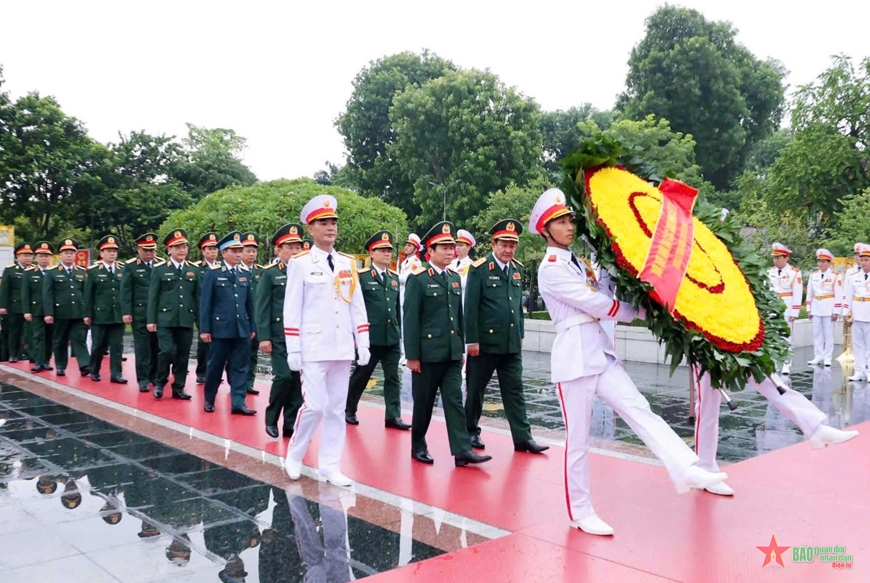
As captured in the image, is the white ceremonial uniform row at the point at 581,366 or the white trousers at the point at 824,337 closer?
the white ceremonial uniform row at the point at 581,366

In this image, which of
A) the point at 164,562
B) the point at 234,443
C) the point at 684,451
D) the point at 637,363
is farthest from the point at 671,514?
the point at 637,363

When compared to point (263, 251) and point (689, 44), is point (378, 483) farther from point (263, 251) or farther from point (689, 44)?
point (689, 44)

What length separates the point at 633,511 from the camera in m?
4.72

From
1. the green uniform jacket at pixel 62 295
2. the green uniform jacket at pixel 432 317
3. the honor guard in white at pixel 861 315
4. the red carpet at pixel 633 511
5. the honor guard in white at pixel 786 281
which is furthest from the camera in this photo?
the honor guard in white at pixel 786 281

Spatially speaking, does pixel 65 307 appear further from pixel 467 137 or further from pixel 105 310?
pixel 467 137

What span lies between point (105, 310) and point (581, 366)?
8008 millimetres

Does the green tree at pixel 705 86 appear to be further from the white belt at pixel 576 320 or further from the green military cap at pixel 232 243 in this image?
the white belt at pixel 576 320

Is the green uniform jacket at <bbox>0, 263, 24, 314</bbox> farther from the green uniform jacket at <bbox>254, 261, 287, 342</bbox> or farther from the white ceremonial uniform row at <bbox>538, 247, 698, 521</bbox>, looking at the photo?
the white ceremonial uniform row at <bbox>538, 247, 698, 521</bbox>

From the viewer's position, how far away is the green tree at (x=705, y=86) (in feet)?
117

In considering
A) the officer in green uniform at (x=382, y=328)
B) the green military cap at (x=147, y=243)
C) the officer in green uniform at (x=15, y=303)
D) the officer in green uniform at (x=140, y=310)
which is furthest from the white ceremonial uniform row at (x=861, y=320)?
the officer in green uniform at (x=15, y=303)

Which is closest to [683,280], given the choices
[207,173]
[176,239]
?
[176,239]

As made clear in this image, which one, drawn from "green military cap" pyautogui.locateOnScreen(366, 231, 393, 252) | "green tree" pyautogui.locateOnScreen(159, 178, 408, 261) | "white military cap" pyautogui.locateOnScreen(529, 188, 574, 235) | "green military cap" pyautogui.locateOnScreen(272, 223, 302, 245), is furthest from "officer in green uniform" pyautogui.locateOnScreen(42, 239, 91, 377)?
"green tree" pyautogui.locateOnScreen(159, 178, 408, 261)

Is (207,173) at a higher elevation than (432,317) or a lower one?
higher

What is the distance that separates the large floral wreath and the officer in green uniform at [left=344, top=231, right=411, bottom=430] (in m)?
3.00
